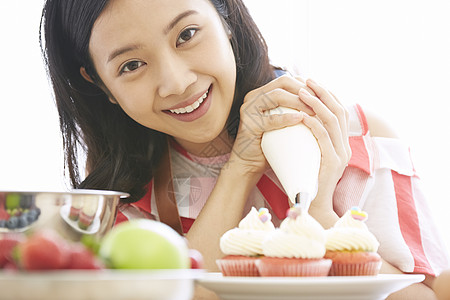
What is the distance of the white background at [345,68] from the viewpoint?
Answer: 250 cm

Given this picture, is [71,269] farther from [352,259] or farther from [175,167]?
[175,167]

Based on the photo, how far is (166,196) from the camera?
1698mm

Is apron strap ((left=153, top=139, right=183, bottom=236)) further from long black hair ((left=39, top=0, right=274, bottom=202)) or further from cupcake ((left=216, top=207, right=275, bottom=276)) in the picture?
cupcake ((left=216, top=207, right=275, bottom=276))

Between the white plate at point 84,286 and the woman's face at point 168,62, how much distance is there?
84cm

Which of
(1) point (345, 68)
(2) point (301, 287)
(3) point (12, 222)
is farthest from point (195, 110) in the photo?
(1) point (345, 68)

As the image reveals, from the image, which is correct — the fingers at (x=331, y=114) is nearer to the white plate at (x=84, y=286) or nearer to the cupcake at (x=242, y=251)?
the cupcake at (x=242, y=251)

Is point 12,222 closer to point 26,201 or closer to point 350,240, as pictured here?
point 26,201

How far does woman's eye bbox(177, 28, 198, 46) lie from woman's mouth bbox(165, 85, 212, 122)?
0.15 m

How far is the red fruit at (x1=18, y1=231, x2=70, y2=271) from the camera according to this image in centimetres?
54

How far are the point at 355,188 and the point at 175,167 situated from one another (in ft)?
1.85

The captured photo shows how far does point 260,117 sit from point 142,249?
0.81 meters

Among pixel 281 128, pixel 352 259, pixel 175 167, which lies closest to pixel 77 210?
pixel 352 259

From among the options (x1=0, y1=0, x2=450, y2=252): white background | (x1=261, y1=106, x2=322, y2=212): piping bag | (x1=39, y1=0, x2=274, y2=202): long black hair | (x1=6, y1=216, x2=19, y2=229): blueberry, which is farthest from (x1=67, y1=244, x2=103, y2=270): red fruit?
(x1=0, y1=0, x2=450, y2=252): white background

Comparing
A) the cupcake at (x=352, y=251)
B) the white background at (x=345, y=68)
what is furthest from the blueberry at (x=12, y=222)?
the white background at (x=345, y=68)
